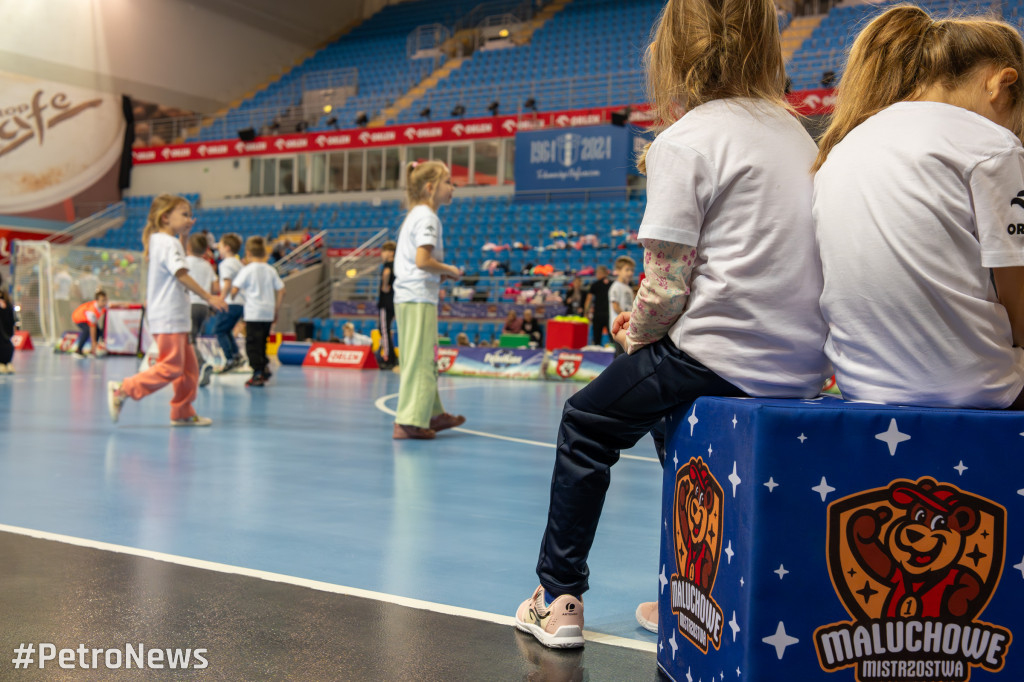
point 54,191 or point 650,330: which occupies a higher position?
point 54,191

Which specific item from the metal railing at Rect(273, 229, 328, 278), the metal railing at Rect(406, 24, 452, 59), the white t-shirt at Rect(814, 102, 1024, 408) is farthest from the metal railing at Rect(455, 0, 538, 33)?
the white t-shirt at Rect(814, 102, 1024, 408)

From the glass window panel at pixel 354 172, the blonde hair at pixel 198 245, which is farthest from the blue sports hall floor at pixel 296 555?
the glass window panel at pixel 354 172

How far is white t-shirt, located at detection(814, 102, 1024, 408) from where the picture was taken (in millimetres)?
1786

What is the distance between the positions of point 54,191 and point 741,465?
1197 inches

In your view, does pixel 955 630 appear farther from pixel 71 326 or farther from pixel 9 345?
pixel 71 326

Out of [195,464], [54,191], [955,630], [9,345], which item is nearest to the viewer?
[955,630]

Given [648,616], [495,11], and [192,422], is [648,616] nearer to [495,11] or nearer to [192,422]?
[192,422]

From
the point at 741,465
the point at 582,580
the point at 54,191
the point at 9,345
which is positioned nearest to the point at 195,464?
the point at 582,580

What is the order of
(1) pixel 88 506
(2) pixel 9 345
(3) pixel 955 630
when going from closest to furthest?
(3) pixel 955 630, (1) pixel 88 506, (2) pixel 9 345

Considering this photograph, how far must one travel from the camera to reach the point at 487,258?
21.2 meters

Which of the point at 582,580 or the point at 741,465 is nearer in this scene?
the point at 741,465

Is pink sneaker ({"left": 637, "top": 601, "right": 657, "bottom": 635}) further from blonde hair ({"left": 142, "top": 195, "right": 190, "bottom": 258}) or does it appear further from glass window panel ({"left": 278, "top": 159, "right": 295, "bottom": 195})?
glass window panel ({"left": 278, "top": 159, "right": 295, "bottom": 195})

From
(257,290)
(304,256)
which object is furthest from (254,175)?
(257,290)

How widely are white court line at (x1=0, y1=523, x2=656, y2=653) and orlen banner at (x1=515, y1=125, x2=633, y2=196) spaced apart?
18.5 m
